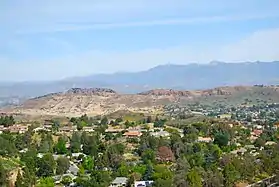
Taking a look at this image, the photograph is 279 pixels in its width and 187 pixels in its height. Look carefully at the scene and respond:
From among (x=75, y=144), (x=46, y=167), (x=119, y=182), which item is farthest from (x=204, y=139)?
(x=46, y=167)

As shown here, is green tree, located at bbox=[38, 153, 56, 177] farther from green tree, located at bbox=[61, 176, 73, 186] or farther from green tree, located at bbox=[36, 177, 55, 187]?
green tree, located at bbox=[61, 176, 73, 186]

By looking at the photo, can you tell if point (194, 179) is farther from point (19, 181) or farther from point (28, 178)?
point (19, 181)

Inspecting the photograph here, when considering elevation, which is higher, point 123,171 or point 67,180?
point 123,171

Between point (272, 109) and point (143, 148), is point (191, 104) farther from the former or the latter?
point (143, 148)

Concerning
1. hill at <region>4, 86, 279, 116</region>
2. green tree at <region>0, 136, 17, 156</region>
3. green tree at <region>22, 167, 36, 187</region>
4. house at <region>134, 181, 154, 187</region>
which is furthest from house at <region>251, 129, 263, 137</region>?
hill at <region>4, 86, 279, 116</region>

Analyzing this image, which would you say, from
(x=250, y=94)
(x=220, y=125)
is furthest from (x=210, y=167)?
(x=250, y=94)

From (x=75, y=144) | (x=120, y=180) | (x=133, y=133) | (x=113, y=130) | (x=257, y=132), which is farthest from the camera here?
(x=257, y=132)
